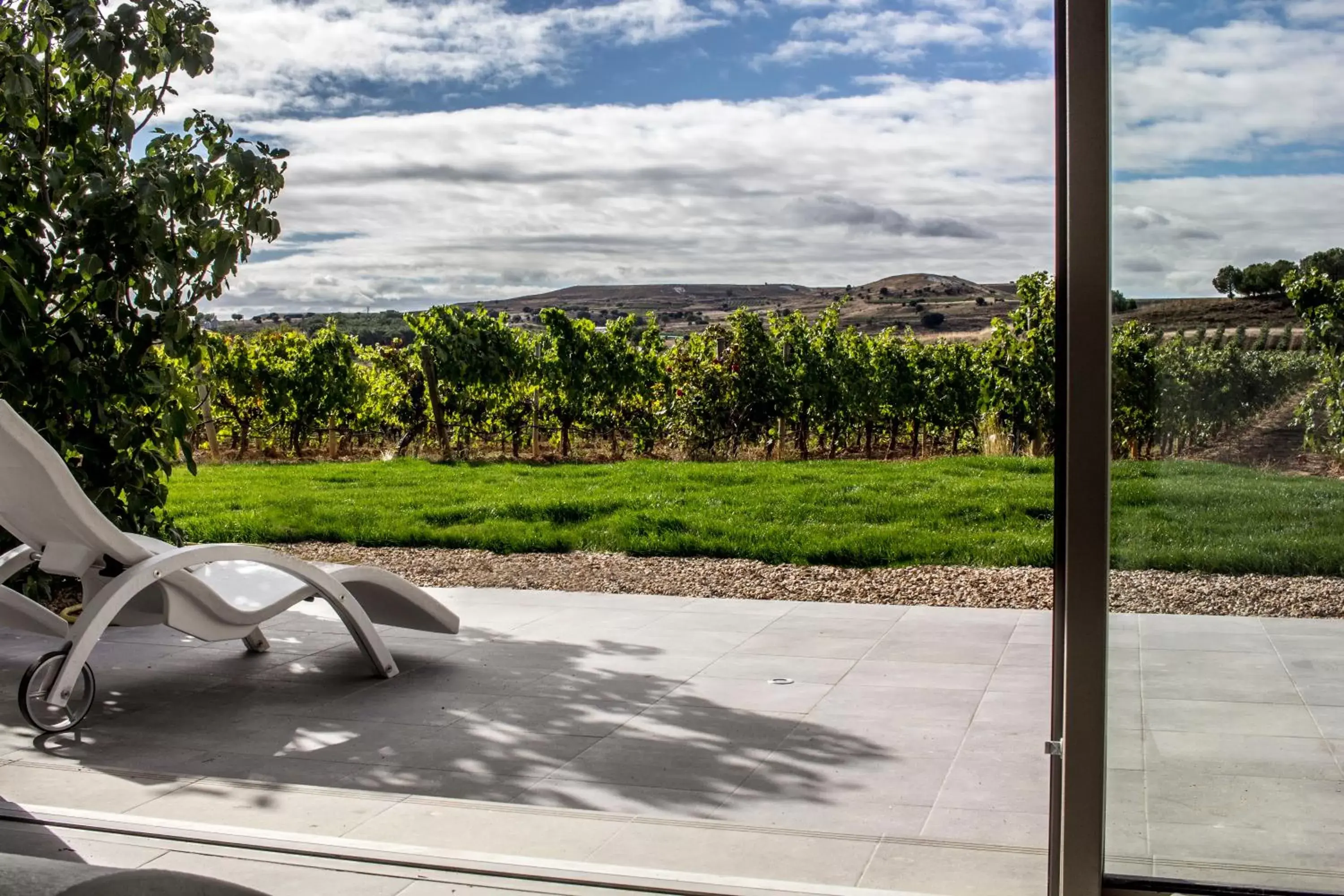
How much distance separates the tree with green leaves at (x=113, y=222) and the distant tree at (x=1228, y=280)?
13.6 feet

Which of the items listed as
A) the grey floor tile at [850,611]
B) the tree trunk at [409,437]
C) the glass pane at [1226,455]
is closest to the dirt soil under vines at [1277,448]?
the glass pane at [1226,455]

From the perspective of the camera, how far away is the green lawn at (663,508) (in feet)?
24.2

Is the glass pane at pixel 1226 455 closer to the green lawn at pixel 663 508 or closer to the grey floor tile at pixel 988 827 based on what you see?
the grey floor tile at pixel 988 827

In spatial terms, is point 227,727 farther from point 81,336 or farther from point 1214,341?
point 1214,341

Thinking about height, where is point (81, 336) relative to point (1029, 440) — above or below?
above

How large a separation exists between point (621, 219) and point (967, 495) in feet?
62.5

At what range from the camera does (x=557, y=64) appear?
2302 cm

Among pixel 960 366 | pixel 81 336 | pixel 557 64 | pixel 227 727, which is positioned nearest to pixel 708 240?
pixel 557 64

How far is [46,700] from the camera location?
3705 millimetres

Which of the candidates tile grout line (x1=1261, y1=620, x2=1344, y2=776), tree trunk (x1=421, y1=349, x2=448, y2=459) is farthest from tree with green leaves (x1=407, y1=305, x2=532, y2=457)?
tile grout line (x1=1261, y1=620, x2=1344, y2=776)

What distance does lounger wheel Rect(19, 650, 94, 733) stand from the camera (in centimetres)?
373

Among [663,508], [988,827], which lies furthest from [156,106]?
[988,827]

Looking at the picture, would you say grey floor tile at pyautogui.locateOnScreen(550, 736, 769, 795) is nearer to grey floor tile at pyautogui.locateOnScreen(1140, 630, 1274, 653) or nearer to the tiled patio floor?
the tiled patio floor

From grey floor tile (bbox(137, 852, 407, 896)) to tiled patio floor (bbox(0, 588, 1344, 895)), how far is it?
0.72 ft
